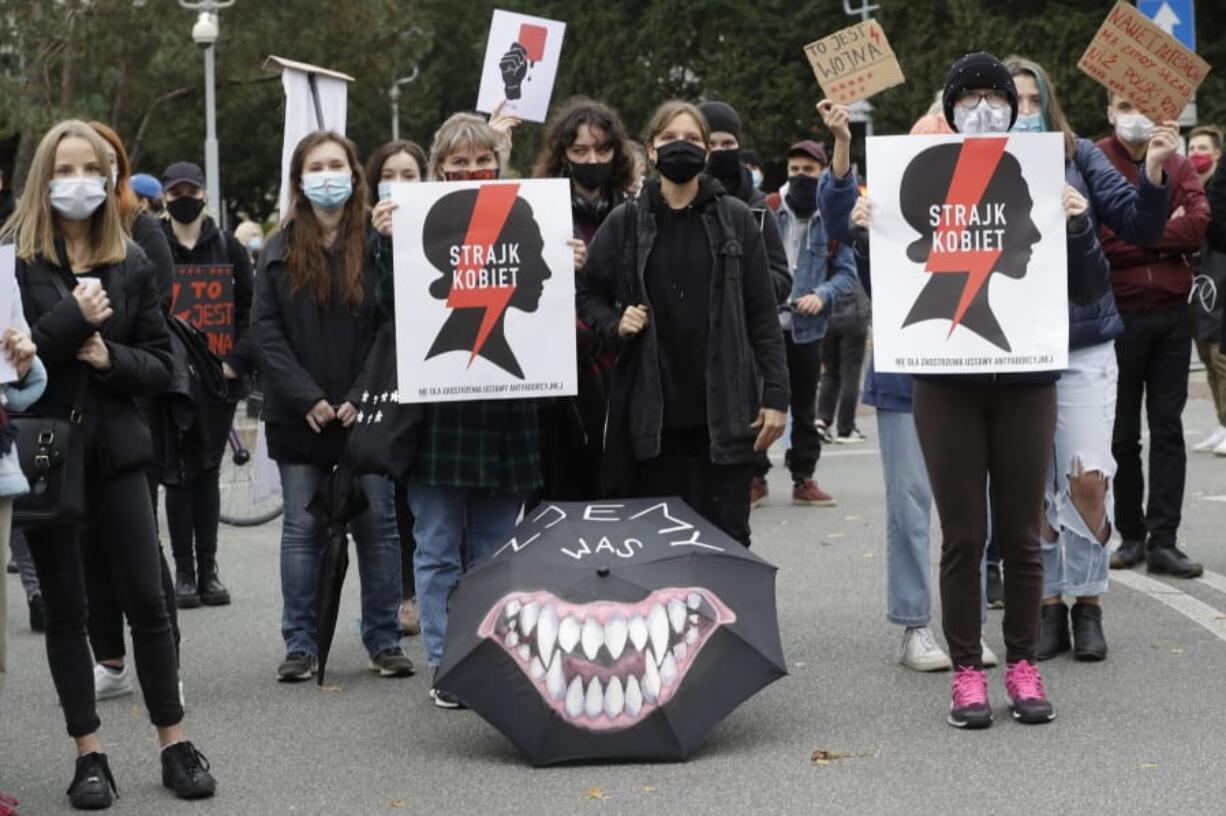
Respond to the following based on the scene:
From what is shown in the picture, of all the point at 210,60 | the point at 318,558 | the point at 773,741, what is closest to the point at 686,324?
the point at 773,741

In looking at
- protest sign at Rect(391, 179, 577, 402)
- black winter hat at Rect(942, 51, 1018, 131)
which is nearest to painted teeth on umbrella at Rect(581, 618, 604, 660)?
protest sign at Rect(391, 179, 577, 402)

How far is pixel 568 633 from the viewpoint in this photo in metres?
6.38

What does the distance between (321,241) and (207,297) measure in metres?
2.39

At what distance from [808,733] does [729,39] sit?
47.9 m

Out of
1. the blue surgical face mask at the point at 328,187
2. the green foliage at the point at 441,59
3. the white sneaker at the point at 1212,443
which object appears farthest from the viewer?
the green foliage at the point at 441,59

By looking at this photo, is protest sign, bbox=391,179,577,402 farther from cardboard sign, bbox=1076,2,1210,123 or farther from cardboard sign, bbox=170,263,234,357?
cardboard sign, bbox=170,263,234,357

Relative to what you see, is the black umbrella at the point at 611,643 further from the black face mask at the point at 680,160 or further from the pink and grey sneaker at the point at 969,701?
the black face mask at the point at 680,160

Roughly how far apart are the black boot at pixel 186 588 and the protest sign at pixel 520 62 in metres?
2.52

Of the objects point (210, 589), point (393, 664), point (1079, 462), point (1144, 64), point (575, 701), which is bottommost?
point (210, 589)

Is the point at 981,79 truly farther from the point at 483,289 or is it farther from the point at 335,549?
the point at 335,549

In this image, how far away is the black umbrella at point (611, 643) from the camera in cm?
632

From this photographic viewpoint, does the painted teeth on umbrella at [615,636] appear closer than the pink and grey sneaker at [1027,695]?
Yes

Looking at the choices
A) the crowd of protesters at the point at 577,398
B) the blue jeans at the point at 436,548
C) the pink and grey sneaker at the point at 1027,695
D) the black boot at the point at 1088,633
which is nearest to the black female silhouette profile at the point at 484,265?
the crowd of protesters at the point at 577,398

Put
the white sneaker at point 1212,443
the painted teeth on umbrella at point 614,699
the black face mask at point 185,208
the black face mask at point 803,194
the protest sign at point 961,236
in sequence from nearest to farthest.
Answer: the painted teeth on umbrella at point 614,699, the protest sign at point 961,236, the black face mask at point 185,208, the black face mask at point 803,194, the white sneaker at point 1212,443
